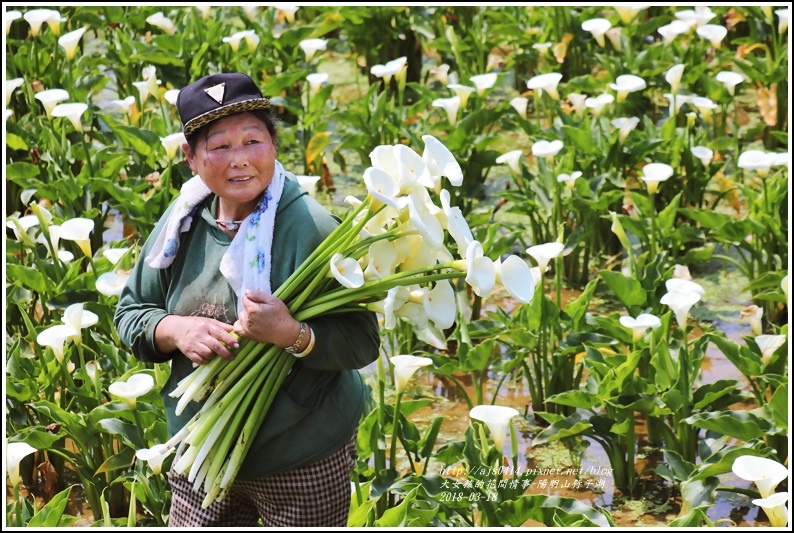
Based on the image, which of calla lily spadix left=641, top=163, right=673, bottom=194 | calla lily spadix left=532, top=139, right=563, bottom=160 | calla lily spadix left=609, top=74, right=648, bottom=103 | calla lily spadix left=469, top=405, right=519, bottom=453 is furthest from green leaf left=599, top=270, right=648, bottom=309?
calla lily spadix left=609, top=74, right=648, bottom=103

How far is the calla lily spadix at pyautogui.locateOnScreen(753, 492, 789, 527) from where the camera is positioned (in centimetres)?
280

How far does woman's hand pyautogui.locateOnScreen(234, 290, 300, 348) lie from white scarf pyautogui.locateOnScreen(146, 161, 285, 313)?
0.09 metres

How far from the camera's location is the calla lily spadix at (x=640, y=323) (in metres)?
3.58

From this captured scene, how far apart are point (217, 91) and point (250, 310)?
438mm

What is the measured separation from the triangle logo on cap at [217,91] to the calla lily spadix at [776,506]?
1507 mm

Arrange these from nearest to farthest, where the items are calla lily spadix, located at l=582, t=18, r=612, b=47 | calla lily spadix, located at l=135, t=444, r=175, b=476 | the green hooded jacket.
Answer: the green hooded jacket → calla lily spadix, located at l=135, t=444, r=175, b=476 → calla lily spadix, located at l=582, t=18, r=612, b=47

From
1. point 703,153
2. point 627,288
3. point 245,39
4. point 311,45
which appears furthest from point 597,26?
point 627,288

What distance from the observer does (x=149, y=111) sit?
5.57 metres

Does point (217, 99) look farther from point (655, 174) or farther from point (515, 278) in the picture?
point (655, 174)

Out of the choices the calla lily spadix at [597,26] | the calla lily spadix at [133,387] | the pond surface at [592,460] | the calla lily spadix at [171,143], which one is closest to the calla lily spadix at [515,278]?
the pond surface at [592,460]

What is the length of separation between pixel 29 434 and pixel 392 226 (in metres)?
1.59

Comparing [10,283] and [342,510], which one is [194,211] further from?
[10,283]

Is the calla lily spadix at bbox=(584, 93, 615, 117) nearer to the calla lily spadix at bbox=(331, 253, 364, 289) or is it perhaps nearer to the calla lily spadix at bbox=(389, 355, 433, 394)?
the calla lily spadix at bbox=(389, 355, 433, 394)

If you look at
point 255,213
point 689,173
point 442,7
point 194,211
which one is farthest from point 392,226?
point 442,7
